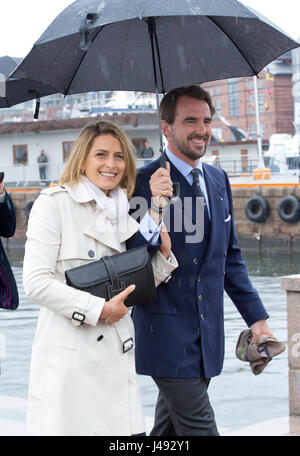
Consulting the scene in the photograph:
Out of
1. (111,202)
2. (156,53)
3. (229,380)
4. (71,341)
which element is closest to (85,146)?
(111,202)

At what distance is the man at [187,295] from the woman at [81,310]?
0.75 ft

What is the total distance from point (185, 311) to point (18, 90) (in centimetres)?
142

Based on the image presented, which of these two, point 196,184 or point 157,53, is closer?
point 196,184

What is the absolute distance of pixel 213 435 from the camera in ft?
10.2

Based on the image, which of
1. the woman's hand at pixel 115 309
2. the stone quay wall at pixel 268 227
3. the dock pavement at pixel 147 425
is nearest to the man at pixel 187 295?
the woman's hand at pixel 115 309

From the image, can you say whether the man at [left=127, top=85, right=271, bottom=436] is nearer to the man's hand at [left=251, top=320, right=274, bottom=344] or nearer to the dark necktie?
the dark necktie

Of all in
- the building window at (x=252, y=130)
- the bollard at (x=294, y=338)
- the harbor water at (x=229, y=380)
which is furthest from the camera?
the building window at (x=252, y=130)

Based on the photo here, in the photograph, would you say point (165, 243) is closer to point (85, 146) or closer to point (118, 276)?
point (118, 276)

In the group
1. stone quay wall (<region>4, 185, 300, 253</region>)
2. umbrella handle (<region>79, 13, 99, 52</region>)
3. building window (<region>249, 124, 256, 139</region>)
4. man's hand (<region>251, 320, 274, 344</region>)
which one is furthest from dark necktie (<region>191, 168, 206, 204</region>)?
building window (<region>249, 124, 256, 139</region>)

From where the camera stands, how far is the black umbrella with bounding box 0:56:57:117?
3800 millimetres

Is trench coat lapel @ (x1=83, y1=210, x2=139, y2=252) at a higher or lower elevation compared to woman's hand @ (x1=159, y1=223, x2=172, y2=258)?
higher

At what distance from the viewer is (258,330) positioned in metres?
3.47

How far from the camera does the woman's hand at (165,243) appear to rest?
3.05m

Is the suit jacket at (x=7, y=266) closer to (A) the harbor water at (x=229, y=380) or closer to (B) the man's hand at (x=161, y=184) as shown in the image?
(B) the man's hand at (x=161, y=184)
